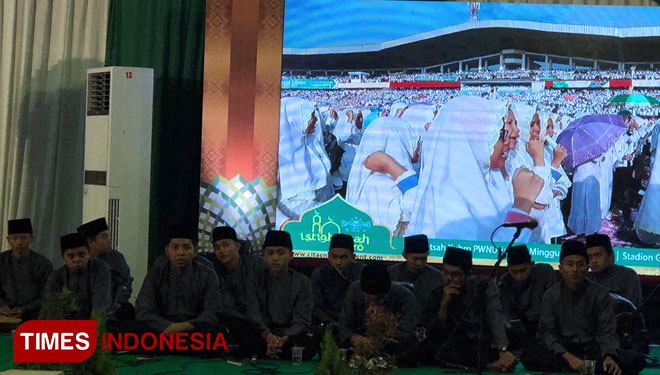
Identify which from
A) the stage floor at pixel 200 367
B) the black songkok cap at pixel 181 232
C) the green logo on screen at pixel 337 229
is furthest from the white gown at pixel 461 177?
the black songkok cap at pixel 181 232

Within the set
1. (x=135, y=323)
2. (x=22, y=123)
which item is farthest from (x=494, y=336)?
(x=22, y=123)

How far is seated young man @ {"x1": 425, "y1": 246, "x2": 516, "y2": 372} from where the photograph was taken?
6422mm

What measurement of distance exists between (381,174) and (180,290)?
6.79ft

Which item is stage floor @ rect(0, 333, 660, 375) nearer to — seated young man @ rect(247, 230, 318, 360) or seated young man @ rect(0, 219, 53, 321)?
seated young man @ rect(247, 230, 318, 360)

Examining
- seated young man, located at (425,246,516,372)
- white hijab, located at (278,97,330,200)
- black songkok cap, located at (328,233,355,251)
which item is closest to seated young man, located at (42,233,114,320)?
black songkok cap, located at (328,233,355,251)

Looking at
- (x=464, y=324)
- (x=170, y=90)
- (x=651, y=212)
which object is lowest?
(x=464, y=324)

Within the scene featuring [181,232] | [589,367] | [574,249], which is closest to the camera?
[589,367]

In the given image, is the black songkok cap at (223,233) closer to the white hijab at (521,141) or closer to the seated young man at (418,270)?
the seated young man at (418,270)

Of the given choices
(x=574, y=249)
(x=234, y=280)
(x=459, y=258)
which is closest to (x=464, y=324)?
(x=459, y=258)

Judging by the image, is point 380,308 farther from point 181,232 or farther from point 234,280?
point 181,232

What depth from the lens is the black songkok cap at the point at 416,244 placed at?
7434mm

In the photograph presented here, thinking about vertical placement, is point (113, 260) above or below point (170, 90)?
below

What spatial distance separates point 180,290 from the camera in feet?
22.2

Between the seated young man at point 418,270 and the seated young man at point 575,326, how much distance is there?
1.02 metres
